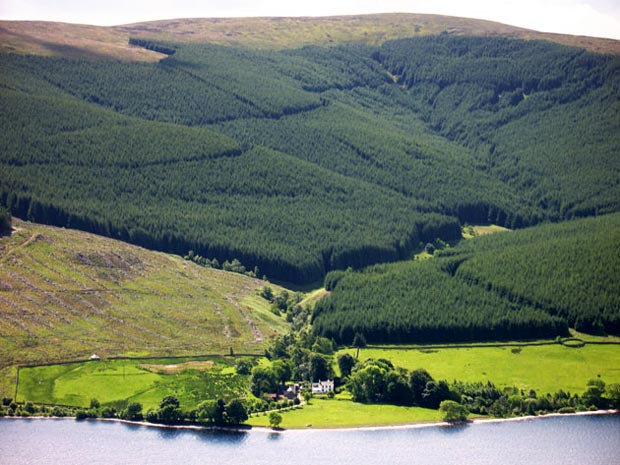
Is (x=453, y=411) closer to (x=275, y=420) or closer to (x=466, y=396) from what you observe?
(x=466, y=396)

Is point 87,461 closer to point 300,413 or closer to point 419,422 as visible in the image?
point 300,413

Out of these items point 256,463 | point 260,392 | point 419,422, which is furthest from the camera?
point 260,392

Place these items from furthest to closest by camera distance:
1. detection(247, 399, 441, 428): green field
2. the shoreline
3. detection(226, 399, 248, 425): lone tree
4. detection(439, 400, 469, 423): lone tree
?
detection(439, 400, 469, 423): lone tree < detection(226, 399, 248, 425): lone tree < detection(247, 399, 441, 428): green field < the shoreline

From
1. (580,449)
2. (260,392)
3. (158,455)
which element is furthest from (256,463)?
(580,449)

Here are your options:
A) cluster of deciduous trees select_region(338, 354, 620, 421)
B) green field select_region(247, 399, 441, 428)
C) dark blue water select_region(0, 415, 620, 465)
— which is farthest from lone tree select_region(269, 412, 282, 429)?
cluster of deciduous trees select_region(338, 354, 620, 421)

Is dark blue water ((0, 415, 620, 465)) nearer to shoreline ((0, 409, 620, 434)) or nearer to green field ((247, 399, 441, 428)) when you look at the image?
shoreline ((0, 409, 620, 434))

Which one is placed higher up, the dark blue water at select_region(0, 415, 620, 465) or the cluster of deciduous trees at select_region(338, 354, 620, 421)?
the cluster of deciduous trees at select_region(338, 354, 620, 421)

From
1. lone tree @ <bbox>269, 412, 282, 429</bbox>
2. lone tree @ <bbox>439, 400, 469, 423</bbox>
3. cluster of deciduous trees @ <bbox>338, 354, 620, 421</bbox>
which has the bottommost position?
lone tree @ <bbox>269, 412, 282, 429</bbox>
